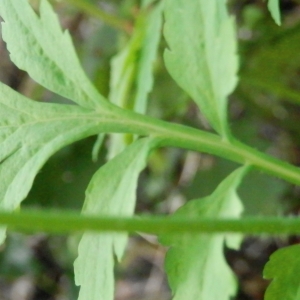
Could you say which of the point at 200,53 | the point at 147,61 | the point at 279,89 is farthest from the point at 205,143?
the point at 279,89

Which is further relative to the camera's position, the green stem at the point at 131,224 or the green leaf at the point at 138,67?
the green leaf at the point at 138,67

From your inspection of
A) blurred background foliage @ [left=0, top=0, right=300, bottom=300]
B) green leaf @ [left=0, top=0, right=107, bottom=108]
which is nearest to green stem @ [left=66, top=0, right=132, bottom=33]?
blurred background foliage @ [left=0, top=0, right=300, bottom=300]

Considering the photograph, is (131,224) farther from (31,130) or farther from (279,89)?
(279,89)

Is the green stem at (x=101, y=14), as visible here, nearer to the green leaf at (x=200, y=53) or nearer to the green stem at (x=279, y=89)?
the green stem at (x=279, y=89)

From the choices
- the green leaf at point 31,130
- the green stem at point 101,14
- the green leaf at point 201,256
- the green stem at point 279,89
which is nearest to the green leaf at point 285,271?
the green leaf at point 201,256

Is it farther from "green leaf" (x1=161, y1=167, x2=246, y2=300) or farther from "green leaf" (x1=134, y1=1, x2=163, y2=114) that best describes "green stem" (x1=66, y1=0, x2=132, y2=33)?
"green leaf" (x1=161, y1=167, x2=246, y2=300)

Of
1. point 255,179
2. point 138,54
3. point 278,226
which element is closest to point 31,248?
point 255,179
